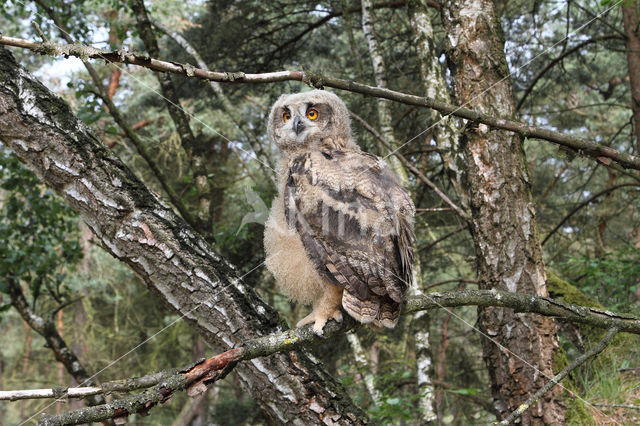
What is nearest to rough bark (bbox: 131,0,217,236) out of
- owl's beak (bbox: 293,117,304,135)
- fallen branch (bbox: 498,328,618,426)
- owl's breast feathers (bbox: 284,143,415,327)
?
owl's beak (bbox: 293,117,304,135)

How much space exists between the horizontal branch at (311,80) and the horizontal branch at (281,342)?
0.74 m

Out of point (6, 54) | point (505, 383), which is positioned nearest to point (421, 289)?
point (505, 383)

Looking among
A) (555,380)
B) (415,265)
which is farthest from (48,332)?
(555,380)

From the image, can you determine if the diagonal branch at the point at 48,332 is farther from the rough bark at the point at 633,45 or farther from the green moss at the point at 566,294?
the rough bark at the point at 633,45

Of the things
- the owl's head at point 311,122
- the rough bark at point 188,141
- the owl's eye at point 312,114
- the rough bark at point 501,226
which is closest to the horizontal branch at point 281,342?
the rough bark at point 501,226

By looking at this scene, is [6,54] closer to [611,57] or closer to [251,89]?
[251,89]

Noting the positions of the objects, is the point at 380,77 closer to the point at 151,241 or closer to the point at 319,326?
the point at 151,241

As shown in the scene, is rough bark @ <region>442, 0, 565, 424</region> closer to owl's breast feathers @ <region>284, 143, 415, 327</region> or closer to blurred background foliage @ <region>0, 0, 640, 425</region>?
blurred background foliage @ <region>0, 0, 640, 425</region>

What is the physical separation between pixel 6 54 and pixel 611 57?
41.1 feet

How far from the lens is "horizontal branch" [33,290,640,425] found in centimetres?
153

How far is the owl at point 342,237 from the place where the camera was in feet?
7.66

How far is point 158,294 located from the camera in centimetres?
288

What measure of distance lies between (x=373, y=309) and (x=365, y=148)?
432 centimetres

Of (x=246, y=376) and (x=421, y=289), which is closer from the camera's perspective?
(x=246, y=376)
